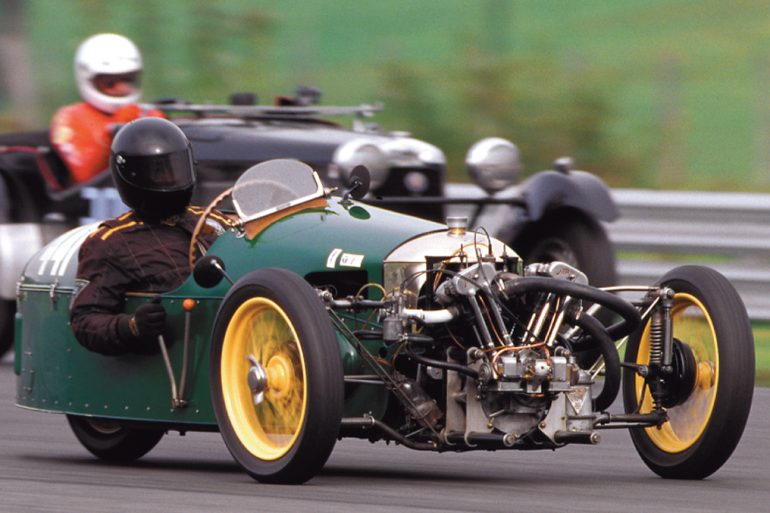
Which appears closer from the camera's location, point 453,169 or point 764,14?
point 453,169

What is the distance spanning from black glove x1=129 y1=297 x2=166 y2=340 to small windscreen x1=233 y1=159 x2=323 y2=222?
0.50m

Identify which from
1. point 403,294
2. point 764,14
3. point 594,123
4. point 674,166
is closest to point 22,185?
point 403,294

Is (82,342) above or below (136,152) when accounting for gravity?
below

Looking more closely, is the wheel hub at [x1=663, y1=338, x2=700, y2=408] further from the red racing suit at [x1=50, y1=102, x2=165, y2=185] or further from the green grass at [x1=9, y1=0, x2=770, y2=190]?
the green grass at [x1=9, y1=0, x2=770, y2=190]

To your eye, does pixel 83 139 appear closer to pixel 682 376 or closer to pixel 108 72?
pixel 108 72

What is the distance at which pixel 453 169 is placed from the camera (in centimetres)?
1980

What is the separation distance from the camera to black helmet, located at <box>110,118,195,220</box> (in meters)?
7.82

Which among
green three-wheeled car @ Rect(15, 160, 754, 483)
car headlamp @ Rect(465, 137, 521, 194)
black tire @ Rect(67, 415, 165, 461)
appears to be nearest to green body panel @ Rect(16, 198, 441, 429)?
green three-wheeled car @ Rect(15, 160, 754, 483)

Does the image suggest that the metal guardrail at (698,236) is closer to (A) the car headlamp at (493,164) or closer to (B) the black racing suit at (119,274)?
(A) the car headlamp at (493,164)

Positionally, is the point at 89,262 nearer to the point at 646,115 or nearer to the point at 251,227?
the point at 251,227

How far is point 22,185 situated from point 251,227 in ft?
18.9

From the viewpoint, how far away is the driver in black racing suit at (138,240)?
7.62 metres

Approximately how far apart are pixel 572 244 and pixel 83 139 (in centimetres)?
334

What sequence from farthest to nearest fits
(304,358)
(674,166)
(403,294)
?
1. (674,166)
2. (403,294)
3. (304,358)
